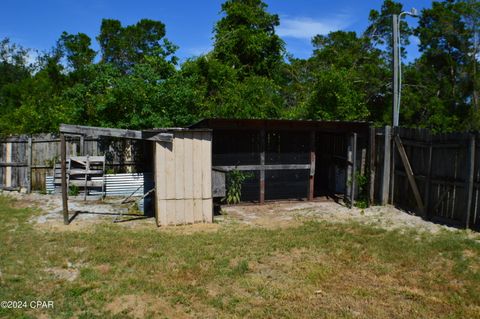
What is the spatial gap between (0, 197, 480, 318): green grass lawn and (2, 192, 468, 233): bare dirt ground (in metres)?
0.60

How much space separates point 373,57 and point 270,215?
650 inches

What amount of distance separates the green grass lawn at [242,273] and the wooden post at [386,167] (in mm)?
2478

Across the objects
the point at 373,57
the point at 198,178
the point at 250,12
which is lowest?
the point at 198,178

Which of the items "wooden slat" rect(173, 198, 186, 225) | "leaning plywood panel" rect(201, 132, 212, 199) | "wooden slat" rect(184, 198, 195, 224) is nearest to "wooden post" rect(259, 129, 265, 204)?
"leaning plywood panel" rect(201, 132, 212, 199)

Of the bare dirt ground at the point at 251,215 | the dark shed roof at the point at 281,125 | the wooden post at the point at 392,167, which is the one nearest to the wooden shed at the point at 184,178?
the bare dirt ground at the point at 251,215

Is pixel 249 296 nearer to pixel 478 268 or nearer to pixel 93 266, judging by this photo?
pixel 93 266

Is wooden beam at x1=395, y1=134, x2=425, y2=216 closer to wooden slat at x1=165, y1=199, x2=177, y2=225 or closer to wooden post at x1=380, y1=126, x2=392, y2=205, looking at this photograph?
wooden post at x1=380, y1=126, x2=392, y2=205

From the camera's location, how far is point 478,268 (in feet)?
21.5

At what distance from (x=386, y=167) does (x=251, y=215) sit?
3717mm

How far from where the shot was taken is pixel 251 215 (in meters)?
10.8

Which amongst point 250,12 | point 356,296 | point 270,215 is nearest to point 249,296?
point 356,296

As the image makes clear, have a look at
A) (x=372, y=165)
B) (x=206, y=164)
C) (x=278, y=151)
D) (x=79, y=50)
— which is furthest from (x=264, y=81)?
(x=79, y=50)

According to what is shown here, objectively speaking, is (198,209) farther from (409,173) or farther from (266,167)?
(409,173)

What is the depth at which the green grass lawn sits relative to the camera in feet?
17.4
